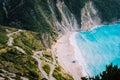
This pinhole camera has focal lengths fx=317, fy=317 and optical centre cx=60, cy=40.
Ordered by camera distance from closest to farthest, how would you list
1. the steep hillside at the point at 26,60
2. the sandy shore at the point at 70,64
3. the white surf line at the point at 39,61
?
the steep hillside at the point at 26,60, the white surf line at the point at 39,61, the sandy shore at the point at 70,64

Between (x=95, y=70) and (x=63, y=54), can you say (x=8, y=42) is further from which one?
(x=95, y=70)

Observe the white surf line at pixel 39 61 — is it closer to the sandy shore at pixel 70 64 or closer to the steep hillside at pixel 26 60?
the steep hillside at pixel 26 60

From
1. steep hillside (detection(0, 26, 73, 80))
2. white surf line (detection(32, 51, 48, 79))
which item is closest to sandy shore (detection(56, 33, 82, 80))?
steep hillside (detection(0, 26, 73, 80))

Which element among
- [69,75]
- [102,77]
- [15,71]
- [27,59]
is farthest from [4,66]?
[102,77]

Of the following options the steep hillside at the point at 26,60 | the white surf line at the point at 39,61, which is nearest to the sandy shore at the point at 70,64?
the steep hillside at the point at 26,60

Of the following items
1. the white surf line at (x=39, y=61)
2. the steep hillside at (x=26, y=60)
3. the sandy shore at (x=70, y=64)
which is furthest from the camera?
the sandy shore at (x=70, y=64)

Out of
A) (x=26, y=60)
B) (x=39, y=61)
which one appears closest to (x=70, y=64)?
(x=39, y=61)

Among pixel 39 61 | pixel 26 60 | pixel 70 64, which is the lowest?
pixel 26 60

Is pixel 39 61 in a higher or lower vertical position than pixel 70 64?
lower

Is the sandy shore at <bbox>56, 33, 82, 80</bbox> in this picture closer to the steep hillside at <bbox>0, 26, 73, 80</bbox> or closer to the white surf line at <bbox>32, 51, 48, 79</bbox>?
the steep hillside at <bbox>0, 26, 73, 80</bbox>

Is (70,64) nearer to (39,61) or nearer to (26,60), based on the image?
(39,61)

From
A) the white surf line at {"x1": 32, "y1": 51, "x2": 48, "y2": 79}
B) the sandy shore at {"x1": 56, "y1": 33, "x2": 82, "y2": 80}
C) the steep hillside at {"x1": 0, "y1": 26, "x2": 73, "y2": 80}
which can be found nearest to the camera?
the steep hillside at {"x1": 0, "y1": 26, "x2": 73, "y2": 80}
